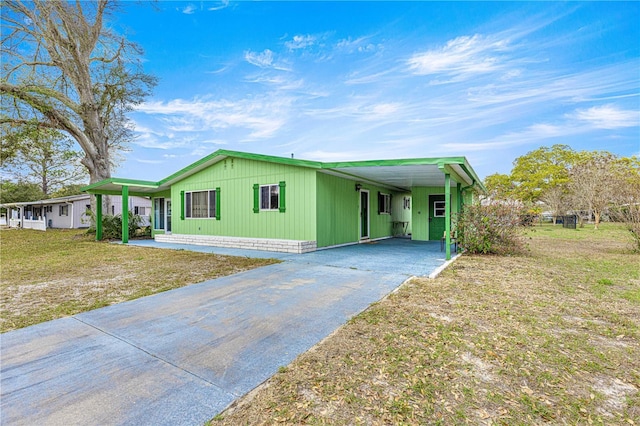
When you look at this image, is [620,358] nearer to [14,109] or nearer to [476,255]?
[476,255]

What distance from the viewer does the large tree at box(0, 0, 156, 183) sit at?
46.6 ft

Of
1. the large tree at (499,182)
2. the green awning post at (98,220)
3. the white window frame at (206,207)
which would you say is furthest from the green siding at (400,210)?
the large tree at (499,182)

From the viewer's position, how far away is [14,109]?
49.4 ft

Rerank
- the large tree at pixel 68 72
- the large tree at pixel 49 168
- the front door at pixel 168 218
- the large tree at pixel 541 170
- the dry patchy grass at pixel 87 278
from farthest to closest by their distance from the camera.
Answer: the large tree at pixel 541 170
the large tree at pixel 49 168
the front door at pixel 168 218
the large tree at pixel 68 72
the dry patchy grass at pixel 87 278

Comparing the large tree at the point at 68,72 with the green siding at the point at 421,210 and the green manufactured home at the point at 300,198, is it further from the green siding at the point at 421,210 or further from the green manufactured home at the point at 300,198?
the green siding at the point at 421,210

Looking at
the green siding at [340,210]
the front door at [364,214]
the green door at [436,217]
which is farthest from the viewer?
the green door at [436,217]

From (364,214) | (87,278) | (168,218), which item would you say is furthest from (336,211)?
(168,218)

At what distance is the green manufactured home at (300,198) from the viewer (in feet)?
29.3

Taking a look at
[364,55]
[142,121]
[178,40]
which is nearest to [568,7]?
[364,55]

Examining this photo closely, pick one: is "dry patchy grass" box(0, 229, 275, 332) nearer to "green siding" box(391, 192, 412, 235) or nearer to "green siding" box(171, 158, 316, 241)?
"green siding" box(171, 158, 316, 241)

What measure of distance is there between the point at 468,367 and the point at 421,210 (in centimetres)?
1068

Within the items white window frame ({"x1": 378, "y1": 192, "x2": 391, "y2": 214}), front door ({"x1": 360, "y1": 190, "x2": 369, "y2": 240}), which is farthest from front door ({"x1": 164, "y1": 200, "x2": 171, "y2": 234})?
white window frame ({"x1": 378, "y1": 192, "x2": 391, "y2": 214})

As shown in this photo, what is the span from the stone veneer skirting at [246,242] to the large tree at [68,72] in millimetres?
7895

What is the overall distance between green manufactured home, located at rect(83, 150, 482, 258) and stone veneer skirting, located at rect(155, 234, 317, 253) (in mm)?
31
